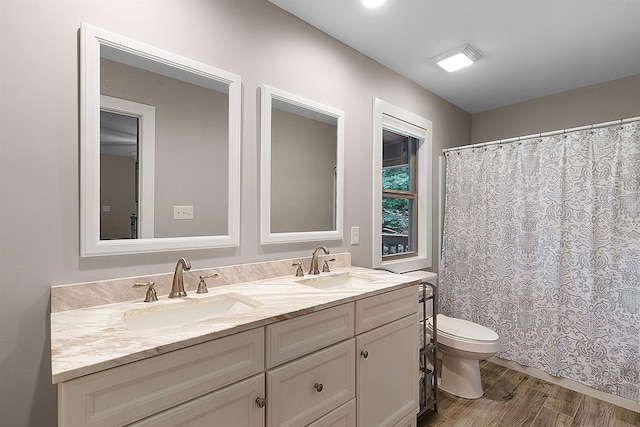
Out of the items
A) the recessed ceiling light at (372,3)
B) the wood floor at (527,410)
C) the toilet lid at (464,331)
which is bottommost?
the wood floor at (527,410)

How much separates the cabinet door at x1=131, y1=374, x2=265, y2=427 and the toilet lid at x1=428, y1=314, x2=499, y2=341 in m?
1.54

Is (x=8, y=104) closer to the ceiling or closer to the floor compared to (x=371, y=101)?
closer to the floor

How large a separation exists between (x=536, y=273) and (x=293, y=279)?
1.98 m

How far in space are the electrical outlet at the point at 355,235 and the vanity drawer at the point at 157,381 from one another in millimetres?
1206

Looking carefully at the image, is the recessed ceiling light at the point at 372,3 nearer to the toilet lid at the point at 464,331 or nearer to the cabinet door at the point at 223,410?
the cabinet door at the point at 223,410

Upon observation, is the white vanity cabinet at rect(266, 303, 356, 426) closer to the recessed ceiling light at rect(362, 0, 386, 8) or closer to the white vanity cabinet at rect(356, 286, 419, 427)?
the white vanity cabinet at rect(356, 286, 419, 427)

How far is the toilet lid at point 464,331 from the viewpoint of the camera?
6.94 feet

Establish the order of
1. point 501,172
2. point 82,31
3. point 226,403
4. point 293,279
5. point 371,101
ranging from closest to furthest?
1. point 226,403
2. point 82,31
3. point 293,279
4. point 371,101
5. point 501,172

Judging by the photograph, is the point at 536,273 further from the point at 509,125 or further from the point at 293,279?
the point at 293,279

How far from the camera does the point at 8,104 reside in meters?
1.03

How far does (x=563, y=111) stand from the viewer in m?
2.87

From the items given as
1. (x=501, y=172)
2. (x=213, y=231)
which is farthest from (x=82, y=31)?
(x=501, y=172)

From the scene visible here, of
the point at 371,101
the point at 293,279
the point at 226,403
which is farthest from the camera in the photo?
the point at 371,101

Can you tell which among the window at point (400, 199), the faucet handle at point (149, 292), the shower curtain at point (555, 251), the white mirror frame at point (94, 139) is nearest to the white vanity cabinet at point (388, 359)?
the faucet handle at point (149, 292)
